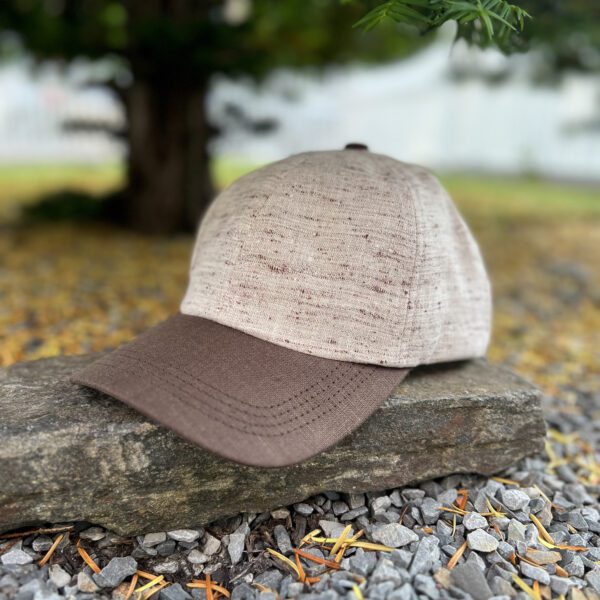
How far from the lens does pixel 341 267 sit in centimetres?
142

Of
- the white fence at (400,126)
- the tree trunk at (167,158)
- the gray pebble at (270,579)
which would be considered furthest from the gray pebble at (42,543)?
the white fence at (400,126)

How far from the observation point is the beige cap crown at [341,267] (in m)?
1.39

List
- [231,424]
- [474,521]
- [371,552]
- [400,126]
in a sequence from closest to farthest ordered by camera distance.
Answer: [231,424], [371,552], [474,521], [400,126]

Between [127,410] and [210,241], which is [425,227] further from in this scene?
[127,410]

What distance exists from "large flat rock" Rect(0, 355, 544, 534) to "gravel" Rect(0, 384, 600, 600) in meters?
0.04

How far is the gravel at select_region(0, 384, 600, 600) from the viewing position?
1226mm

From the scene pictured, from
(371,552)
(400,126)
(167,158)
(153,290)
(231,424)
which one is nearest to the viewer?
(231,424)

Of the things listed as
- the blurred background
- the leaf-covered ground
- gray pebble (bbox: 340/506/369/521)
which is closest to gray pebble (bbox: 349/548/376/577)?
gray pebble (bbox: 340/506/369/521)

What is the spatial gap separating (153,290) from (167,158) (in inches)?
47.2

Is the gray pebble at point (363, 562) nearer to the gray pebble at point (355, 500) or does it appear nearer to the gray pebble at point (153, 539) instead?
the gray pebble at point (355, 500)

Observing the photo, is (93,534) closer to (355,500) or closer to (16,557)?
(16,557)

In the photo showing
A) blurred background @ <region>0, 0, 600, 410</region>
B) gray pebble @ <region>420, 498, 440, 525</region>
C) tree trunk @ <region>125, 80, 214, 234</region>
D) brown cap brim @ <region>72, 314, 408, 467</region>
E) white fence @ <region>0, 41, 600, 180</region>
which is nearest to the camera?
brown cap brim @ <region>72, 314, 408, 467</region>

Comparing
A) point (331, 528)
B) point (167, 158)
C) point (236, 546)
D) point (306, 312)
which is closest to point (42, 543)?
point (236, 546)

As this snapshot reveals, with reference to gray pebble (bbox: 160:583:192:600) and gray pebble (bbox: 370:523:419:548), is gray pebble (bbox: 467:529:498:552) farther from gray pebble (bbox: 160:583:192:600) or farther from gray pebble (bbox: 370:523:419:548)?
gray pebble (bbox: 160:583:192:600)
